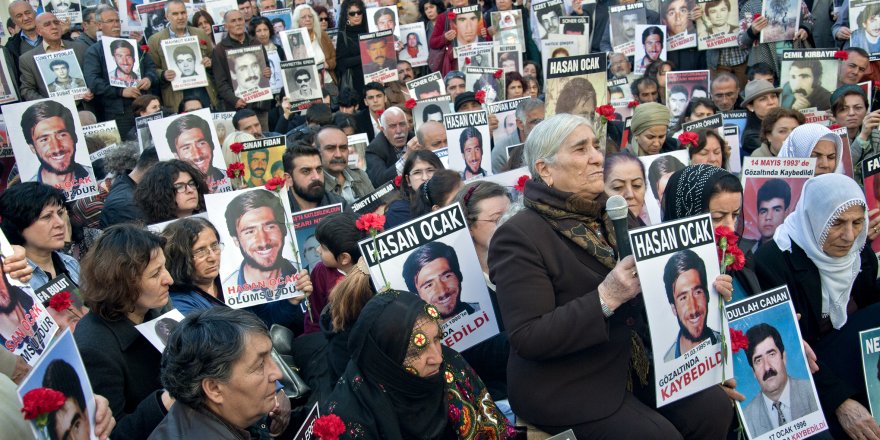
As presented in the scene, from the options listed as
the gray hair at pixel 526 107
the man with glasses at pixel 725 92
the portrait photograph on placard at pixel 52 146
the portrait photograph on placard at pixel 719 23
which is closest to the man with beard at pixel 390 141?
the gray hair at pixel 526 107

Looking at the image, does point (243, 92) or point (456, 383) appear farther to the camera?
point (243, 92)

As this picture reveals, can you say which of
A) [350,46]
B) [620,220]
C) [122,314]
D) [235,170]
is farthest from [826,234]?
[350,46]

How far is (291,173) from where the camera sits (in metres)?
7.27

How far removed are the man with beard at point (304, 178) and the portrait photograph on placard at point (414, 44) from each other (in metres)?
6.53

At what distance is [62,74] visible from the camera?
10.4m

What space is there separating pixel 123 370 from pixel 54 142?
13.6 ft

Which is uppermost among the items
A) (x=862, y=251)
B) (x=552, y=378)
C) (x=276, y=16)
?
(x=276, y=16)

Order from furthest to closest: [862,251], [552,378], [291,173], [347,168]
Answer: [347,168], [291,173], [862,251], [552,378]

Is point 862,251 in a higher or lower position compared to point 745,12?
lower

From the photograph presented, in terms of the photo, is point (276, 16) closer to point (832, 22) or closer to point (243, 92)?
point (243, 92)

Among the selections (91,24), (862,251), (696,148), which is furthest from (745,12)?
(91,24)

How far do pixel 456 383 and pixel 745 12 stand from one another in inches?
373

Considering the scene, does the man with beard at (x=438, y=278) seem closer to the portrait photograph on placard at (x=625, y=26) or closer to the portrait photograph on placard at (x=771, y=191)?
the portrait photograph on placard at (x=771, y=191)

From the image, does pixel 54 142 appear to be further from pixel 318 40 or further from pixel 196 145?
pixel 318 40
